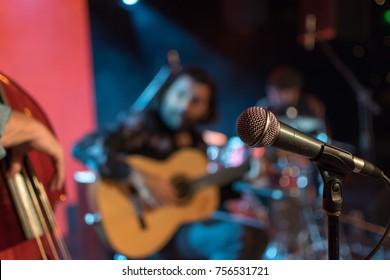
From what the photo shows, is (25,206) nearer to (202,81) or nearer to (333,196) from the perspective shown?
(333,196)

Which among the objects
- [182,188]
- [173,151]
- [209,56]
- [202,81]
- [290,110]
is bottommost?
[182,188]

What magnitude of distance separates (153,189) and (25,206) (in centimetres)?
91

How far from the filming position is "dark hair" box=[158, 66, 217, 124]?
77.5 inches

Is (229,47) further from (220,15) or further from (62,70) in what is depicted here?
(62,70)

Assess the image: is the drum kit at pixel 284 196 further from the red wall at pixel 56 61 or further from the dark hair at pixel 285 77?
the red wall at pixel 56 61

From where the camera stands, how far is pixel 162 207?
191 centimetres

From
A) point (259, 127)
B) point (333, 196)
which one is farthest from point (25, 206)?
point (333, 196)

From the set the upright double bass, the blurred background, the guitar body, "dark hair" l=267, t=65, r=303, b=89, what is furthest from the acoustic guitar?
the upright double bass

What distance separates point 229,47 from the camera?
2201 mm
